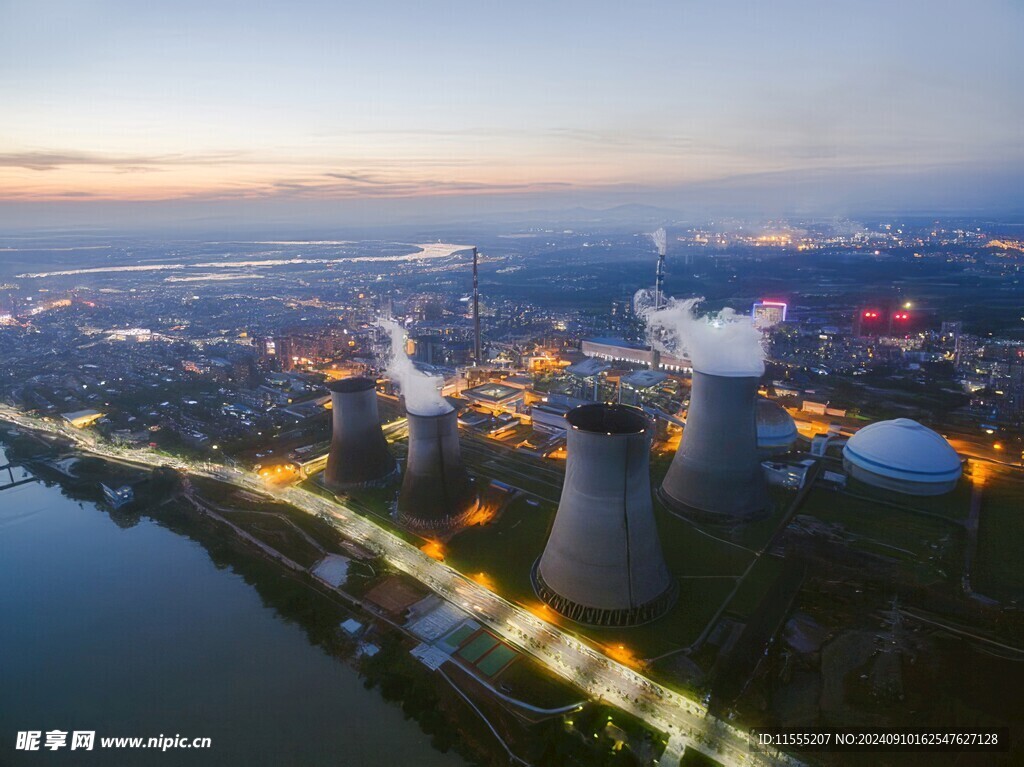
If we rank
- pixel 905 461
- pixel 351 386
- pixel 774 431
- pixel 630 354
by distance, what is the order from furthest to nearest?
pixel 630 354 < pixel 774 431 < pixel 905 461 < pixel 351 386

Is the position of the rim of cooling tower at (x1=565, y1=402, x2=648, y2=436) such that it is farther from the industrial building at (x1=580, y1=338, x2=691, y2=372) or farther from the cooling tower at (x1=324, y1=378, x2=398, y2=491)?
the industrial building at (x1=580, y1=338, x2=691, y2=372)

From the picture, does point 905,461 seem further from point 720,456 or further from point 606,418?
point 606,418

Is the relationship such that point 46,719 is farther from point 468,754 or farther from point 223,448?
point 223,448

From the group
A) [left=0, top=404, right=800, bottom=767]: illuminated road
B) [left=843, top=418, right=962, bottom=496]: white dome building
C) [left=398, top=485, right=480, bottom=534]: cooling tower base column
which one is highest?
[left=843, top=418, right=962, bottom=496]: white dome building

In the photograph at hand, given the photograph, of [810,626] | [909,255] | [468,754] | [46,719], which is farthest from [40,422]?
[909,255]

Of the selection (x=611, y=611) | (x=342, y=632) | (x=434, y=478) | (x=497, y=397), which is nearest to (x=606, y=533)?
(x=611, y=611)

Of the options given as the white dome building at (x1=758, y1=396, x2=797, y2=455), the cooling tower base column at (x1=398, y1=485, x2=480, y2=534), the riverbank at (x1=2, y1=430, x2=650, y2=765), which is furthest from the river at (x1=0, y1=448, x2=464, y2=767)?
the white dome building at (x1=758, y1=396, x2=797, y2=455)
